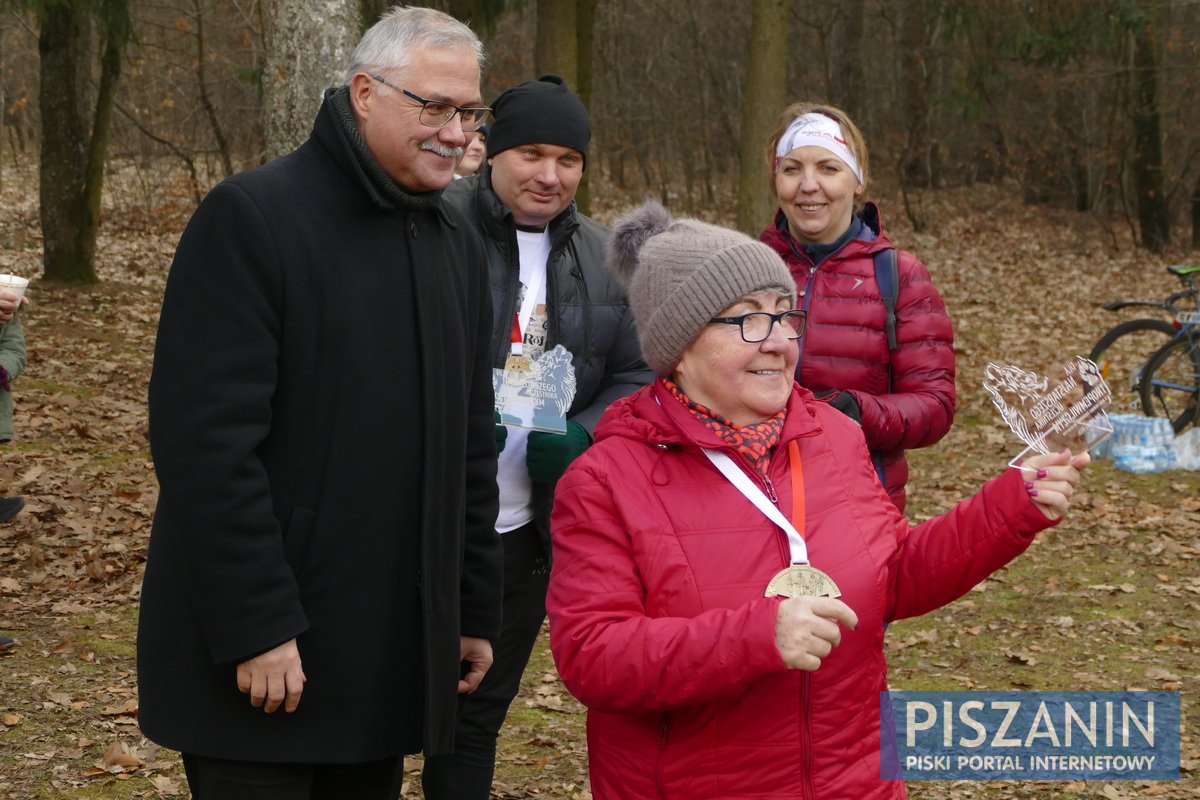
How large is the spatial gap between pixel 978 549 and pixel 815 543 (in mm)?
341

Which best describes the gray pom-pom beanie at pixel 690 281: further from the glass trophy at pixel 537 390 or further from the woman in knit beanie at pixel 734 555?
the glass trophy at pixel 537 390

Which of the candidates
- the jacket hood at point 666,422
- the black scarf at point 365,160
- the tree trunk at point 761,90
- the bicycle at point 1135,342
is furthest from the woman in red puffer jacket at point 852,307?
the tree trunk at point 761,90

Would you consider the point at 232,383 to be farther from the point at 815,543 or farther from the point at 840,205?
the point at 840,205

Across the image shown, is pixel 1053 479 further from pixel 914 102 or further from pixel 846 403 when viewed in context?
pixel 914 102

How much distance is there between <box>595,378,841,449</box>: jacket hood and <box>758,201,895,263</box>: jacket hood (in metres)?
1.20

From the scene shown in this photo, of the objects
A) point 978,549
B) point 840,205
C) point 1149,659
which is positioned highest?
point 840,205

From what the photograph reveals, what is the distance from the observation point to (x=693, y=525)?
256 cm

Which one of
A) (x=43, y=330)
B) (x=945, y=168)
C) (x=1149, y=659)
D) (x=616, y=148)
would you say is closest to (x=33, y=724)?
(x=1149, y=659)

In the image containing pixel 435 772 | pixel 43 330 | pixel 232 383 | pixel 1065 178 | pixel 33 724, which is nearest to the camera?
pixel 232 383

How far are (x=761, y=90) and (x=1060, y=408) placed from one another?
12713mm

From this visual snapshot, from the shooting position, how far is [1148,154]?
22438 mm

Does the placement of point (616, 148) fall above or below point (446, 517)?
above

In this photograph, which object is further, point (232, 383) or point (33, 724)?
point (33, 724)

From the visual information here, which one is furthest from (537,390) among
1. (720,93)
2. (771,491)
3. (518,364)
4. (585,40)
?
(720,93)
